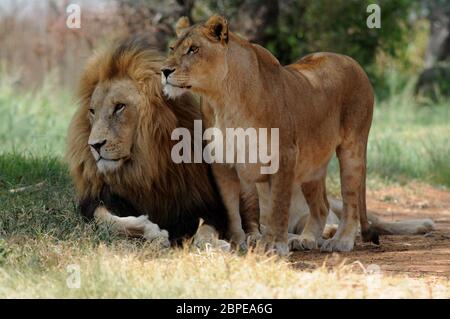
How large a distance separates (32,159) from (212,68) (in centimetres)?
290

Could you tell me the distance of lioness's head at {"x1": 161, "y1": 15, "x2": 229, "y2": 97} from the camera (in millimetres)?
5156

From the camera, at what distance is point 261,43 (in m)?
13.4

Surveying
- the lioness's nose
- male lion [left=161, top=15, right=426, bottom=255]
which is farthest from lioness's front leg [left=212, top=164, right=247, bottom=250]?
the lioness's nose

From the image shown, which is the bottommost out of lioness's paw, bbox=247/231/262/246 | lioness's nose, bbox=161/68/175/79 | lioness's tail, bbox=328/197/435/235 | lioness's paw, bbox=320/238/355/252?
lioness's tail, bbox=328/197/435/235

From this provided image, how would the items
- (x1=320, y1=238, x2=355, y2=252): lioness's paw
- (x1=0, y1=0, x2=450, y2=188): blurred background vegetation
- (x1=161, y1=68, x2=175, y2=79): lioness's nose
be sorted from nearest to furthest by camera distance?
(x1=161, y1=68, x2=175, y2=79): lioness's nose
(x1=320, y1=238, x2=355, y2=252): lioness's paw
(x1=0, y1=0, x2=450, y2=188): blurred background vegetation

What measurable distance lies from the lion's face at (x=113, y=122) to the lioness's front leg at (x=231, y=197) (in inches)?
20.4

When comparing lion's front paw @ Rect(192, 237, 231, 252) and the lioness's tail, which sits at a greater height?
lion's front paw @ Rect(192, 237, 231, 252)

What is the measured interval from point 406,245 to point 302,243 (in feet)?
2.28

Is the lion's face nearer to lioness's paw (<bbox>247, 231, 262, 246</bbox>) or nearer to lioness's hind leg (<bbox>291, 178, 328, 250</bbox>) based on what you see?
lioness's paw (<bbox>247, 231, 262, 246</bbox>)

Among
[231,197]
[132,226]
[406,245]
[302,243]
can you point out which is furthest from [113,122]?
[406,245]

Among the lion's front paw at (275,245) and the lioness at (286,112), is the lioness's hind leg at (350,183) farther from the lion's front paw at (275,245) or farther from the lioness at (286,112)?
the lion's front paw at (275,245)

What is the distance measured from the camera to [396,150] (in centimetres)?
1061

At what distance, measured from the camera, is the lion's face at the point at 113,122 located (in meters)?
5.51

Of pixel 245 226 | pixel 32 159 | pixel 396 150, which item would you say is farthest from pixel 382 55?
pixel 245 226
